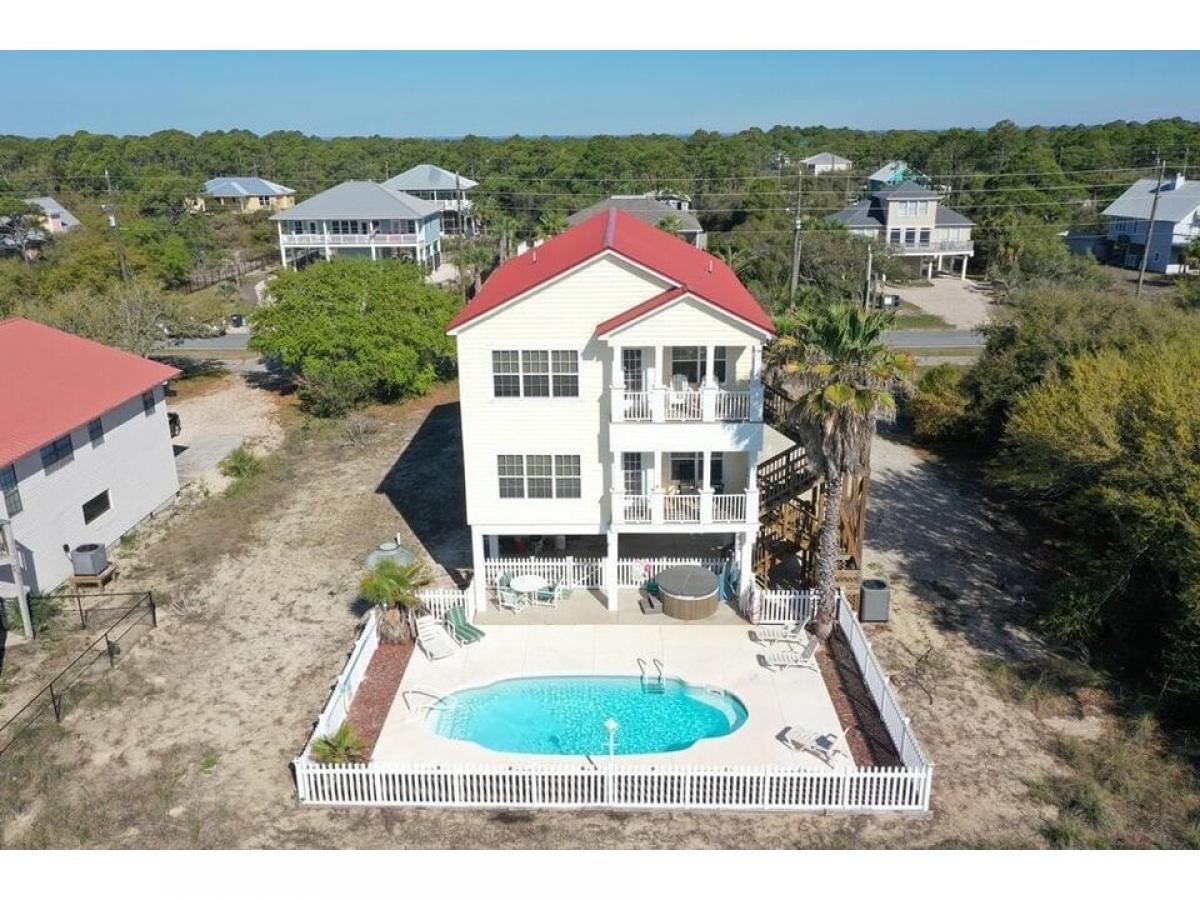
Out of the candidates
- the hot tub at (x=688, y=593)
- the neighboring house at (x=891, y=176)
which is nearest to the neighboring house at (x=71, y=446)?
the hot tub at (x=688, y=593)

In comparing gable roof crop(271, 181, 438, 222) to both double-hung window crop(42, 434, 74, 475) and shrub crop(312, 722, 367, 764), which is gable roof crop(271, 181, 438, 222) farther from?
shrub crop(312, 722, 367, 764)

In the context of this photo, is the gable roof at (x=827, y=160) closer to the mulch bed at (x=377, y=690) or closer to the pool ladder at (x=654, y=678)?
the pool ladder at (x=654, y=678)

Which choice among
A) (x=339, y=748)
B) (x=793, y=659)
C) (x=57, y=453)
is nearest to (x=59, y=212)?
(x=57, y=453)

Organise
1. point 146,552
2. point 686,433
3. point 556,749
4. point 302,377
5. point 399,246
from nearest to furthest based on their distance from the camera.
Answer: point 556,749 → point 686,433 → point 146,552 → point 302,377 → point 399,246

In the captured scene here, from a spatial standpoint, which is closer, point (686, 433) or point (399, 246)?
point (686, 433)

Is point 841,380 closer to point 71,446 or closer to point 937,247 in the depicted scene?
point 71,446

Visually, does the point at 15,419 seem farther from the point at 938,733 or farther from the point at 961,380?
the point at 961,380

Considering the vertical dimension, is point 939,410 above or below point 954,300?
above

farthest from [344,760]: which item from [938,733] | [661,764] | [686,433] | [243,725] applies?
[938,733]
